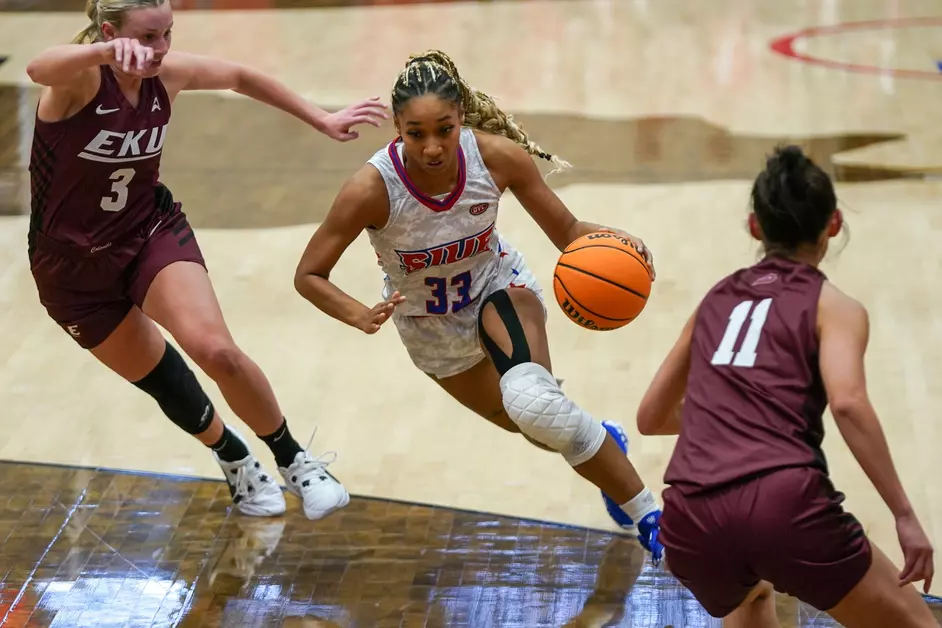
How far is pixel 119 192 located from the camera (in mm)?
3855

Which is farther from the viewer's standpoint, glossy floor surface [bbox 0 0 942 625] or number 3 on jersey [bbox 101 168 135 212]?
glossy floor surface [bbox 0 0 942 625]

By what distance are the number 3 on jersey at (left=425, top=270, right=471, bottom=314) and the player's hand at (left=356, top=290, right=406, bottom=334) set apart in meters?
0.37

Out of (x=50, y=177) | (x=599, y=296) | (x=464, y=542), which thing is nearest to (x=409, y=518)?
(x=464, y=542)

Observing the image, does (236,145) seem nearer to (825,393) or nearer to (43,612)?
(43,612)

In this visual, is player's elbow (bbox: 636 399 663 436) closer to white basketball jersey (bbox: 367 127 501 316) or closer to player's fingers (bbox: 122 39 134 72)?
white basketball jersey (bbox: 367 127 501 316)

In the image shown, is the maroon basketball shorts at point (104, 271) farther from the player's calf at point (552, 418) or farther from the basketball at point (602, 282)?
the basketball at point (602, 282)

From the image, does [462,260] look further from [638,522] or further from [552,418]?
[638,522]

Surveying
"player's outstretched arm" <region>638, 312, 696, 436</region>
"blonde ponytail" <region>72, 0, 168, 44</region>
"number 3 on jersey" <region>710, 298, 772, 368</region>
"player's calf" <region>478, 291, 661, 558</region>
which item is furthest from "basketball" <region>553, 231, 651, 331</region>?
"blonde ponytail" <region>72, 0, 168, 44</region>

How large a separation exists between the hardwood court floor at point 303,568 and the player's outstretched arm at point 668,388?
89 centimetres

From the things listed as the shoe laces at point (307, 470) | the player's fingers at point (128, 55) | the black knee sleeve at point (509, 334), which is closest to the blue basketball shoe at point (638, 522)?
the black knee sleeve at point (509, 334)

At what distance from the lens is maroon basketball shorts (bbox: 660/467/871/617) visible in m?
2.60

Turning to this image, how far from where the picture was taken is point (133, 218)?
12.8ft

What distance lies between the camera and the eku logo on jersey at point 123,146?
3.73 m

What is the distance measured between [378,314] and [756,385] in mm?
1191
